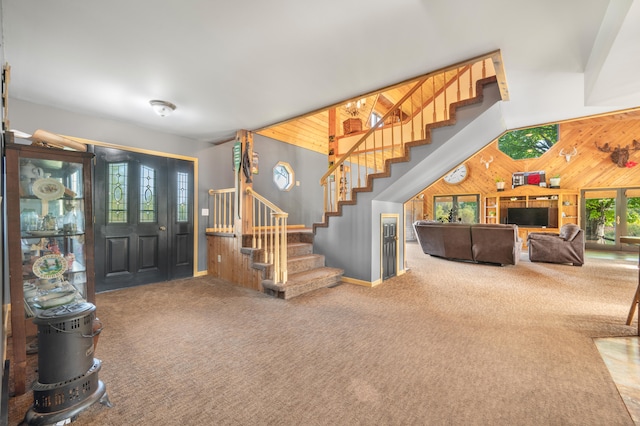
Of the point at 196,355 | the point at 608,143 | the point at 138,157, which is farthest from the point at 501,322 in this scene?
the point at 608,143

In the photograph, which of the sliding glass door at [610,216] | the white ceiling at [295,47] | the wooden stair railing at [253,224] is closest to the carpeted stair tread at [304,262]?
the wooden stair railing at [253,224]

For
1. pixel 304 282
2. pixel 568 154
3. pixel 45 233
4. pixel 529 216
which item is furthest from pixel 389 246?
pixel 568 154

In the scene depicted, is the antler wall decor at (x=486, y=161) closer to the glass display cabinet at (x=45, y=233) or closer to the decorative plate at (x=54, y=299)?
the glass display cabinet at (x=45, y=233)

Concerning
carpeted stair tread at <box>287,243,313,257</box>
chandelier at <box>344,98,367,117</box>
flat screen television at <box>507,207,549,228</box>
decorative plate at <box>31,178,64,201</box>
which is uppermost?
chandelier at <box>344,98,367,117</box>

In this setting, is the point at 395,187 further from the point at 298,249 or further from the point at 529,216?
the point at 529,216

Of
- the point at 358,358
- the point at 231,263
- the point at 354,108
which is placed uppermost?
the point at 354,108

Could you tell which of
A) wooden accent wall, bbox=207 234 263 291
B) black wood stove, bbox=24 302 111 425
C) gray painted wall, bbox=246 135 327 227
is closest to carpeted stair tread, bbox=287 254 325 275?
wooden accent wall, bbox=207 234 263 291

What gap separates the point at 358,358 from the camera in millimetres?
2098

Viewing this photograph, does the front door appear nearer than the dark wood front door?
No

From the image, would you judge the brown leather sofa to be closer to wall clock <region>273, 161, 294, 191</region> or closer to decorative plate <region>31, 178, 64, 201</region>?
wall clock <region>273, 161, 294, 191</region>

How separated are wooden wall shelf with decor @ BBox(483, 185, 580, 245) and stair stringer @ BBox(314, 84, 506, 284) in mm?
5775

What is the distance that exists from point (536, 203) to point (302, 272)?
902 centimetres

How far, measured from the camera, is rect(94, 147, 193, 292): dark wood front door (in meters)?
3.87

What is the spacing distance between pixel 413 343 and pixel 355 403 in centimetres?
95
